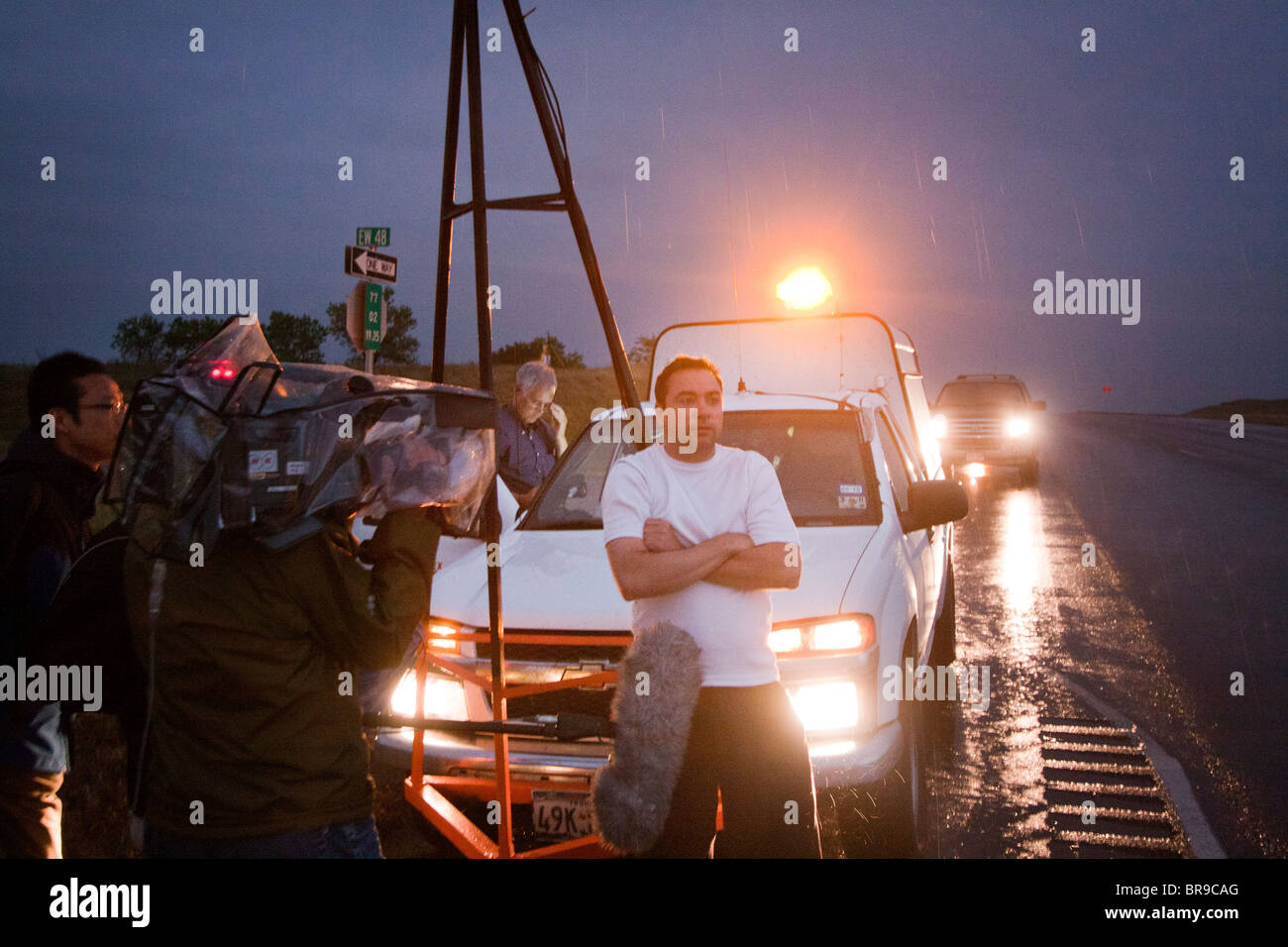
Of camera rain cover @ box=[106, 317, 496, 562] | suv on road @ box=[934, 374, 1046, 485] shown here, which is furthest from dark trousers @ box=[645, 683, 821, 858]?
suv on road @ box=[934, 374, 1046, 485]

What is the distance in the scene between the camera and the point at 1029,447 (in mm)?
21703

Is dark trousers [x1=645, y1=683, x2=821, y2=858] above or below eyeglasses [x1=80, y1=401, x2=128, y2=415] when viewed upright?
below

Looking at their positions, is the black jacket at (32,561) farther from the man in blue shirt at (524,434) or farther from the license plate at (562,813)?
the man in blue shirt at (524,434)

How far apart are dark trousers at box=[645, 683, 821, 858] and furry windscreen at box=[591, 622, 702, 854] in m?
0.08

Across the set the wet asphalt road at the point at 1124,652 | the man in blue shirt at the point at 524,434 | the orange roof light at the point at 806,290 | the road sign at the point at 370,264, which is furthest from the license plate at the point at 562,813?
the road sign at the point at 370,264

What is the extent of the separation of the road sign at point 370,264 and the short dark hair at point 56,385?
24.6 ft

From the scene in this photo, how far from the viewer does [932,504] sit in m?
4.72

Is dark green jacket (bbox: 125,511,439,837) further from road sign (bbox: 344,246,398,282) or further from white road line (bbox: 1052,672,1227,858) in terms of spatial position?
road sign (bbox: 344,246,398,282)

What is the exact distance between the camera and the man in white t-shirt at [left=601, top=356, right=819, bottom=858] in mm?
2801

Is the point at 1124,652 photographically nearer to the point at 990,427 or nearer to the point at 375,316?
the point at 375,316

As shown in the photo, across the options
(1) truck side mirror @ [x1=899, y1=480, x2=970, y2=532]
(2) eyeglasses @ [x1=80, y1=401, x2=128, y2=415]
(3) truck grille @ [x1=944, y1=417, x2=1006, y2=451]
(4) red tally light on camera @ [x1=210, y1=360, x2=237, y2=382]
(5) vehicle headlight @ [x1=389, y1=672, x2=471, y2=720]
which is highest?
(3) truck grille @ [x1=944, y1=417, x2=1006, y2=451]

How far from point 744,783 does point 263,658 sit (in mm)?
1403

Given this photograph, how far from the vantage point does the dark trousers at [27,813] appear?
9.05ft
